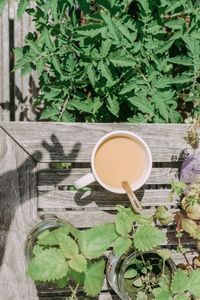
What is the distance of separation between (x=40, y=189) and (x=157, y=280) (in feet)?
1.38

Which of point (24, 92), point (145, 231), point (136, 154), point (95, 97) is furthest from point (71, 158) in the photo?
point (24, 92)

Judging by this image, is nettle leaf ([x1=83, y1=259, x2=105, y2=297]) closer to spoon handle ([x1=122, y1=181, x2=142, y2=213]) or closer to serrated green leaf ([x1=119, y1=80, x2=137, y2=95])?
spoon handle ([x1=122, y1=181, x2=142, y2=213])

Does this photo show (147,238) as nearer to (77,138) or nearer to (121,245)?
(121,245)

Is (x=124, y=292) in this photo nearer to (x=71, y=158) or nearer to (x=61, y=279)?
(x=61, y=279)

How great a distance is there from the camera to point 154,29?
195 centimetres

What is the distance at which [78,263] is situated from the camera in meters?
1.49

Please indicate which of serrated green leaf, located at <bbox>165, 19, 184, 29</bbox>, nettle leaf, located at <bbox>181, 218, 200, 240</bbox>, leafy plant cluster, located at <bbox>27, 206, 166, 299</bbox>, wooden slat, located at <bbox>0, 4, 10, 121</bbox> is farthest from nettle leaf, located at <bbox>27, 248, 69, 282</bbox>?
wooden slat, located at <bbox>0, 4, 10, 121</bbox>

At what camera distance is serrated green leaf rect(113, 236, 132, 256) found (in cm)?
155

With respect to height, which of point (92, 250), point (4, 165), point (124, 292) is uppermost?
point (4, 165)

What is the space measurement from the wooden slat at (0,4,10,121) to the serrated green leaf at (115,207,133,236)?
1240mm

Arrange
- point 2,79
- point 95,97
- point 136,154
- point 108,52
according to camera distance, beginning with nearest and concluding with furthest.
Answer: point 136,154 → point 108,52 → point 95,97 → point 2,79

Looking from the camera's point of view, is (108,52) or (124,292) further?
(108,52)

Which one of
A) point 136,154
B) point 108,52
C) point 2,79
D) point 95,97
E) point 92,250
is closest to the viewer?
point 92,250

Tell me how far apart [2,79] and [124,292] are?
1366 mm
